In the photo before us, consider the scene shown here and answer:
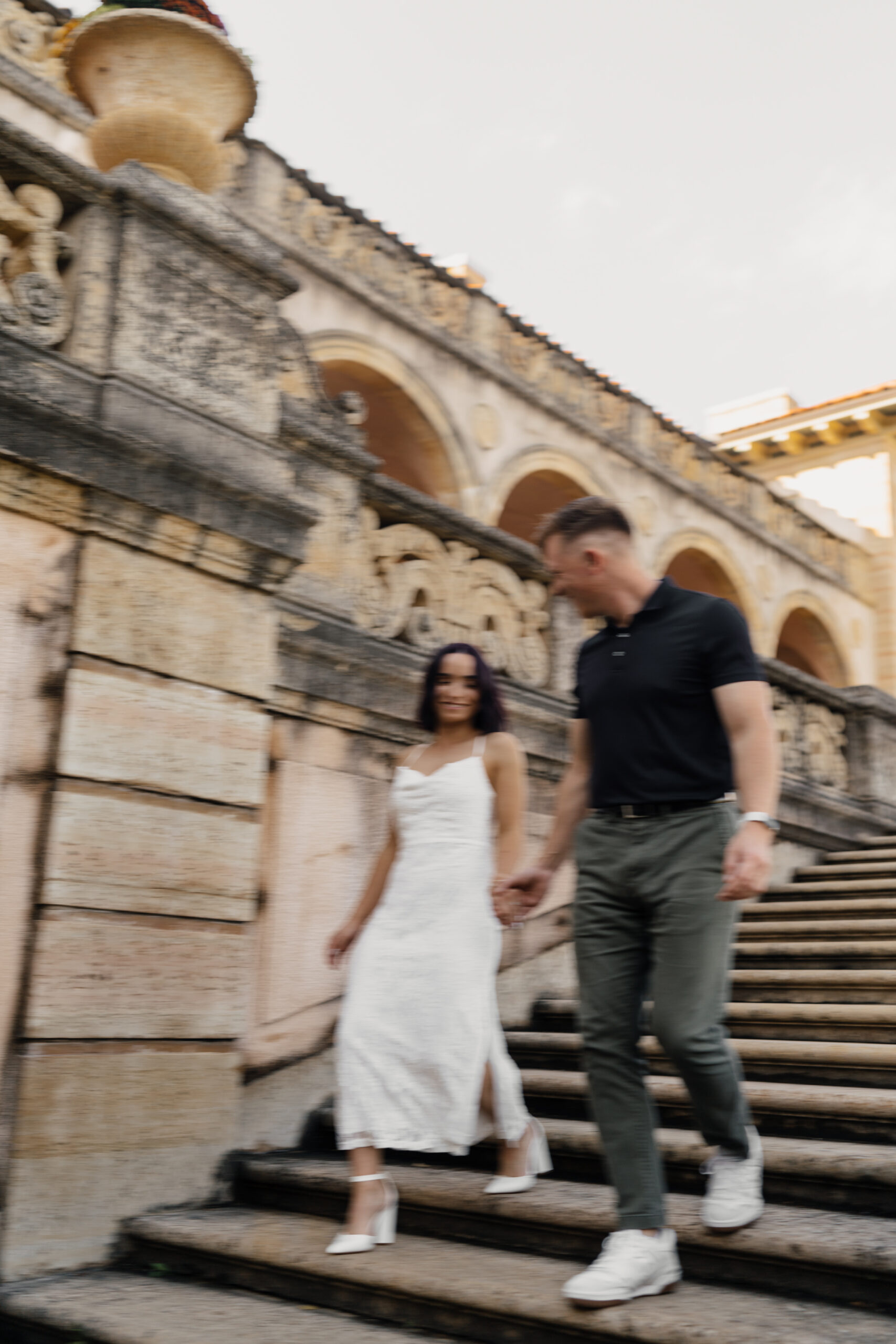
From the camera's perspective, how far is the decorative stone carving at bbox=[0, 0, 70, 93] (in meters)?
9.66

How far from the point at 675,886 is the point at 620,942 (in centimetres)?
20

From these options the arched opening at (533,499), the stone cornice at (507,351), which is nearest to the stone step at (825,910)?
the stone cornice at (507,351)

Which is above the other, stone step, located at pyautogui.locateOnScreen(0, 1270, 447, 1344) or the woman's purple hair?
the woman's purple hair

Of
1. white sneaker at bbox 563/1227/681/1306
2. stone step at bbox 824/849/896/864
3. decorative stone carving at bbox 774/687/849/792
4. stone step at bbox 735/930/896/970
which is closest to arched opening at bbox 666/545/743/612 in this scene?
decorative stone carving at bbox 774/687/849/792

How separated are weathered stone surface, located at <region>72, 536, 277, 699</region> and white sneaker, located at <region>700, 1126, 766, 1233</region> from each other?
86.5 inches

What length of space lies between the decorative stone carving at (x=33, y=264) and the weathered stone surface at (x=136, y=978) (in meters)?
1.83

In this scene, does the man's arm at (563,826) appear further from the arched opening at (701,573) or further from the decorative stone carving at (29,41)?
the arched opening at (701,573)

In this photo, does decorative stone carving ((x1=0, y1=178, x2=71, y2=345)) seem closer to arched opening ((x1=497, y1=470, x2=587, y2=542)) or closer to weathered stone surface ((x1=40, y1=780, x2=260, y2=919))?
weathered stone surface ((x1=40, y1=780, x2=260, y2=919))

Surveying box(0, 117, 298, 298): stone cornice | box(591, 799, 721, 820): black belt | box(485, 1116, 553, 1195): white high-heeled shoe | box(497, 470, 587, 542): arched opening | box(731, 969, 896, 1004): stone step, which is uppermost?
box(497, 470, 587, 542): arched opening

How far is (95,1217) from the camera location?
11.5ft

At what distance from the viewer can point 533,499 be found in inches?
648

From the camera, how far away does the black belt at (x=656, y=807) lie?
9.20 ft

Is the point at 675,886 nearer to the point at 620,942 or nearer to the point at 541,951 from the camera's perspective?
the point at 620,942

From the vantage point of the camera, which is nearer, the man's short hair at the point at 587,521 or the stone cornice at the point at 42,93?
the man's short hair at the point at 587,521
